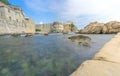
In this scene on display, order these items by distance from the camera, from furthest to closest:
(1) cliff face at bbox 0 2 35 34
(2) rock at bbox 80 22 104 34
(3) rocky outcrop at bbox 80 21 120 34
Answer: (2) rock at bbox 80 22 104 34 → (3) rocky outcrop at bbox 80 21 120 34 → (1) cliff face at bbox 0 2 35 34

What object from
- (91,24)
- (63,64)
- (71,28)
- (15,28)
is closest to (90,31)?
(91,24)

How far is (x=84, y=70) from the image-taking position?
398cm

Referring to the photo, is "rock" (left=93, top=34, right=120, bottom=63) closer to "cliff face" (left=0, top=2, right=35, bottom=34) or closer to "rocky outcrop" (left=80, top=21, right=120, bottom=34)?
"cliff face" (left=0, top=2, right=35, bottom=34)

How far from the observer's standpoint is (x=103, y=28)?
186ft

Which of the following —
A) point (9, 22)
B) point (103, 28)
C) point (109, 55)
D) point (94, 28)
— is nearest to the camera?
point (109, 55)

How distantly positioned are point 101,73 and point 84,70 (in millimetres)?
503

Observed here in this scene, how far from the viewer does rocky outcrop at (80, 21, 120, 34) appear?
171ft

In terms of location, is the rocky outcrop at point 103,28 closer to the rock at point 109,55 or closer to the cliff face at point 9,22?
the cliff face at point 9,22

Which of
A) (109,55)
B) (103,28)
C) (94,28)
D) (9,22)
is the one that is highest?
(9,22)

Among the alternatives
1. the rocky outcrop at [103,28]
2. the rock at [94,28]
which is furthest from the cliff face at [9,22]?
the rocky outcrop at [103,28]

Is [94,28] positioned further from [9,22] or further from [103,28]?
[9,22]

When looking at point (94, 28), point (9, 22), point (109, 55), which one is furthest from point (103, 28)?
point (109, 55)

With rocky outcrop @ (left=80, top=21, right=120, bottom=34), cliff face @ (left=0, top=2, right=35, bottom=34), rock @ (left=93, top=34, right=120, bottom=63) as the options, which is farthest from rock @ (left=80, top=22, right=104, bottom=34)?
rock @ (left=93, top=34, right=120, bottom=63)

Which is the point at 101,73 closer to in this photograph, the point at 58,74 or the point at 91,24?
the point at 58,74
